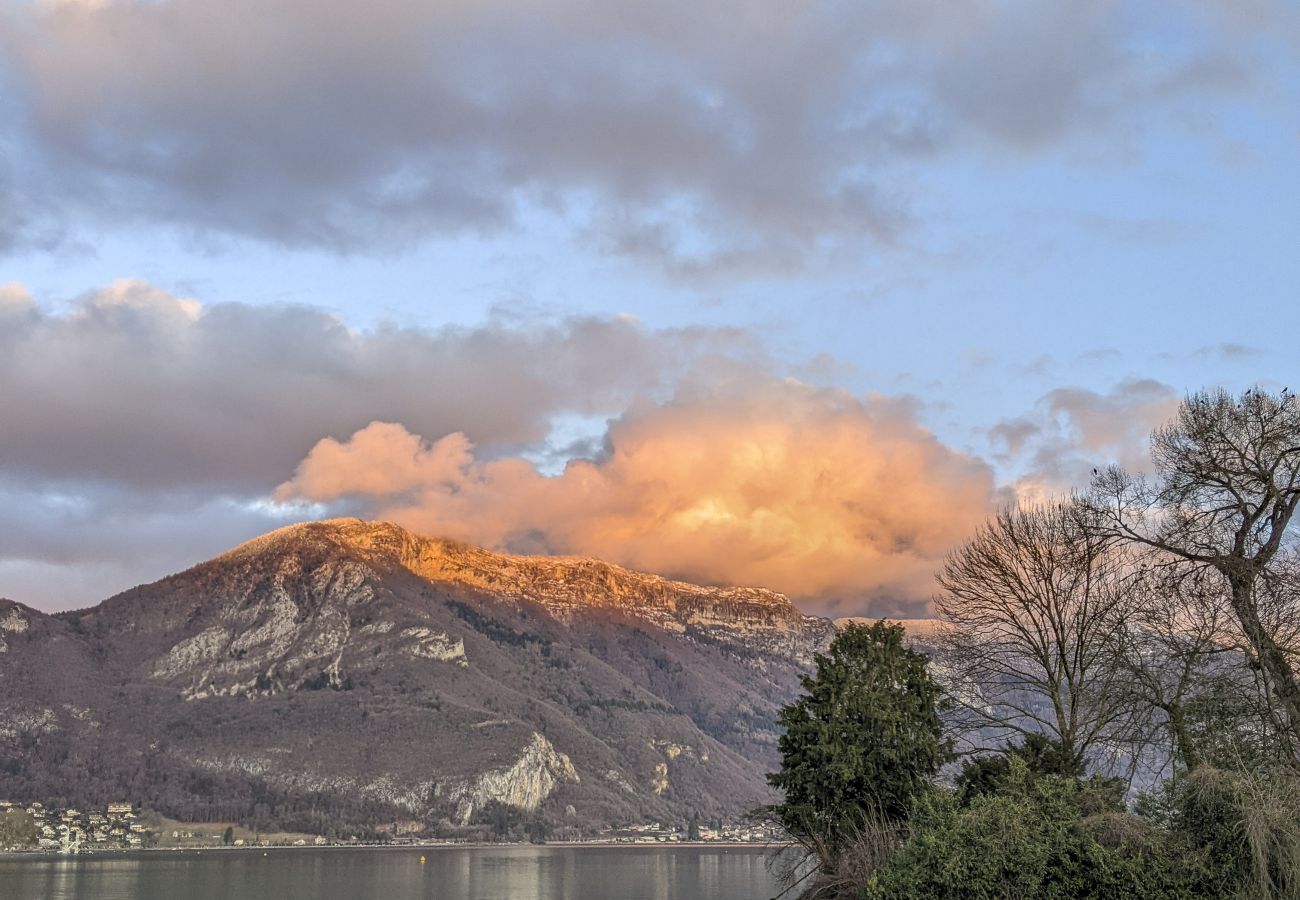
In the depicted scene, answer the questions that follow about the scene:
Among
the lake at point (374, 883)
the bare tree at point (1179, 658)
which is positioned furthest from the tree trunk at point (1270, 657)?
the lake at point (374, 883)

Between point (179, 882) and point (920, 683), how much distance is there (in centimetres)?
14177

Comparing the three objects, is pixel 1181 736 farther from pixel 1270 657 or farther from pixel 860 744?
pixel 860 744

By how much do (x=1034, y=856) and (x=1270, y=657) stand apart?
277 inches

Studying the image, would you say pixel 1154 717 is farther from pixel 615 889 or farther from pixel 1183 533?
pixel 615 889

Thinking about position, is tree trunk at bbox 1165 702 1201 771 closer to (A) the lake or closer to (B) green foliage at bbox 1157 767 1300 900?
(B) green foliage at bbox 1157 767 1300 900

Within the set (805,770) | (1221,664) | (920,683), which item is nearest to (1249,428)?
(1221,664)

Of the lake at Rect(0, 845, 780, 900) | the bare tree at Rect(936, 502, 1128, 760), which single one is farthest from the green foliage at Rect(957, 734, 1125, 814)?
the lake at Rect(0, 845, 780, 900)

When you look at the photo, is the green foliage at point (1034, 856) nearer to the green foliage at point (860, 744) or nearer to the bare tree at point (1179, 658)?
the bare tree at point (1179, 658)

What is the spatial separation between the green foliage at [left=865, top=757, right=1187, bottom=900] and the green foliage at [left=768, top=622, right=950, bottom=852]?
8.65m

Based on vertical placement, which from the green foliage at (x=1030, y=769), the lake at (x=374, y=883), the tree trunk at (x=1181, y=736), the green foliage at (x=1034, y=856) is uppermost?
the tree trunk at (x=1181, y=736)

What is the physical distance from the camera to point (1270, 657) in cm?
2744

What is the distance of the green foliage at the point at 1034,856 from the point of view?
1046 inches

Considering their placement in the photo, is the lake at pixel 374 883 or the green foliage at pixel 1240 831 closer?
the green foliage at pixel 1240 831

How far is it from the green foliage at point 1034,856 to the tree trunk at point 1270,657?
4.13m
